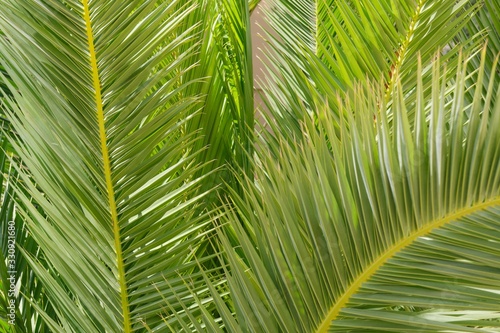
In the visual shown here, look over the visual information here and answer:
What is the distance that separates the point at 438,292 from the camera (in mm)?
545

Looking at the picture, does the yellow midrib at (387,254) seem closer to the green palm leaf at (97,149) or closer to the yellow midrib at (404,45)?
the green palm leaf at (97,149)

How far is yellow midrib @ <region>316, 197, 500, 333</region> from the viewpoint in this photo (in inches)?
20.7

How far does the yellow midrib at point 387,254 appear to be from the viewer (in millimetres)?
525

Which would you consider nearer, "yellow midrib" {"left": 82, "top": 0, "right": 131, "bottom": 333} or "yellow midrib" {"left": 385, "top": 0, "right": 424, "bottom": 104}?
"yellow midrib" {"left": 82, "top": 0, "right": 131, "bottom": 333}

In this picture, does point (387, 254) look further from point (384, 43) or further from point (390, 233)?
point (384, 43)

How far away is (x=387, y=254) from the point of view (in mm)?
573

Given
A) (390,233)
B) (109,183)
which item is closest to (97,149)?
(109,183)

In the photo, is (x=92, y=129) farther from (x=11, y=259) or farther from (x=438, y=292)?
(x=438, y=292)

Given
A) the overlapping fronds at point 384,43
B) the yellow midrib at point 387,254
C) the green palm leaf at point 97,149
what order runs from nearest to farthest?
the yellow midrib at point 387,254 → the green palm leaf at point 97,149 → the overlapping fronds at point 384,43

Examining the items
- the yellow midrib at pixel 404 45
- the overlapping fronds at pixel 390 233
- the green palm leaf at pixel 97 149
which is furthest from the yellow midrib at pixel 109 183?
the yellow midrib at pixel 404 45

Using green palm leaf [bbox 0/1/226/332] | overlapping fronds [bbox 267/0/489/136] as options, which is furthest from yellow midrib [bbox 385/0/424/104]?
green palm leaf [bbox 0/1/226/332]

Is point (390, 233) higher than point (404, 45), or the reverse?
point (404, 45)

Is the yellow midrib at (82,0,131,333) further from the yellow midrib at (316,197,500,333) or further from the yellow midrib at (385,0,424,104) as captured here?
the yellow midrib at (385,0,424,104)

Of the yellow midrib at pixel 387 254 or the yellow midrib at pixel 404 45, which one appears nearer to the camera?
the yellow midrib at pixel 387 254
